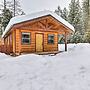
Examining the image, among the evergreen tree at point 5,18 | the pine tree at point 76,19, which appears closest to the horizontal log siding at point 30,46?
the evergreen tree at point 5,18

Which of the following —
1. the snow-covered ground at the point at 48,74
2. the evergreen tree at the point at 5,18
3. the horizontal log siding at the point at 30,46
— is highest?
the evergreen tree at the point at 5,18

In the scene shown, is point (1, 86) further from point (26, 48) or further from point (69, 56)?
point (26, 48)

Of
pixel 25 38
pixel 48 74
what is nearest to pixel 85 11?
pixel 25 38

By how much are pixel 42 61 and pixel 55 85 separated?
119 inches

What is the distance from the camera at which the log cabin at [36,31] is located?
17.7m

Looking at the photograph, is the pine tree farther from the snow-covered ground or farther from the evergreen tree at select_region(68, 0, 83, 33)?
the snow-covered ground

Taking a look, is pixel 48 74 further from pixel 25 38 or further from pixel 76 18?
pixel 76 18

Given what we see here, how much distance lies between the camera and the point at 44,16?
18.4 m

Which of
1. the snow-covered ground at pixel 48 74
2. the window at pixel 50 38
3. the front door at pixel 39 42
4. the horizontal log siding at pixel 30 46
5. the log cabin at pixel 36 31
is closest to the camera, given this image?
the snow-covered ground at pixel 48 74

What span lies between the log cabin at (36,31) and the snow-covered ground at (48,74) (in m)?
8.37

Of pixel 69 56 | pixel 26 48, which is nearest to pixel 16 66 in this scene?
pixel 69 56

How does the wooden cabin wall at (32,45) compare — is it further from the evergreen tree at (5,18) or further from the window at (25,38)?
the evergreen tree at (5,18)

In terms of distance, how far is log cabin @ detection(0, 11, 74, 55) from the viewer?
58.2 ft

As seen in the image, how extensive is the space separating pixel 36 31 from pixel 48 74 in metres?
12.4
